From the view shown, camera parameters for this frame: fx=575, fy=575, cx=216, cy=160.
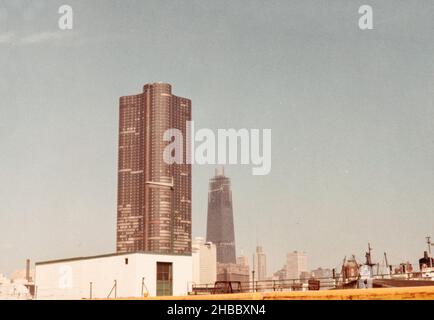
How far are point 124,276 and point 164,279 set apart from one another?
3.52m

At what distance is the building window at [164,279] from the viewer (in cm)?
4812

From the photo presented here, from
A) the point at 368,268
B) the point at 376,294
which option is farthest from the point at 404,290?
the point at 368,268

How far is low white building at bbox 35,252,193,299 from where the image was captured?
4706 centimetres

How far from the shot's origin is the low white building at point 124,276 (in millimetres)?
47062

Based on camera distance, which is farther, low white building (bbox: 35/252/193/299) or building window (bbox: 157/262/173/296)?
building window (bbox: 157/262/173/296)

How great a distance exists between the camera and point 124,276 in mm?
47406

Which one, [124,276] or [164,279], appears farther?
[164,279]

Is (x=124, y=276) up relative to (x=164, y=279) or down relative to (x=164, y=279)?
up

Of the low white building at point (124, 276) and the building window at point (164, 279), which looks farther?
the building window at point (164, 279)

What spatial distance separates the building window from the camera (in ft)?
158

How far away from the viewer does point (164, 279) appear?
4884cm

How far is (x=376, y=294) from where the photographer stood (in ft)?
33.7
